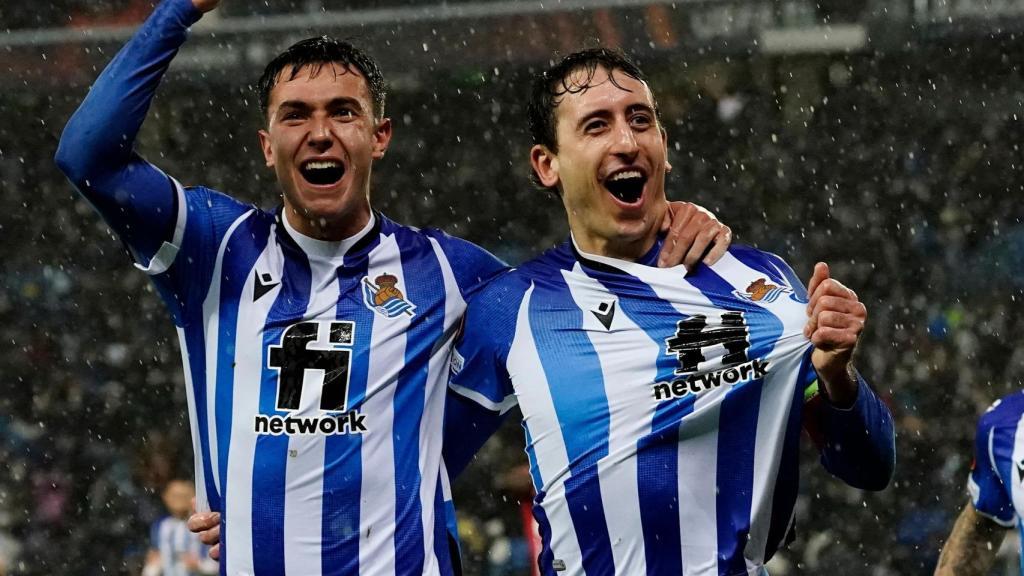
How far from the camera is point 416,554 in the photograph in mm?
3117

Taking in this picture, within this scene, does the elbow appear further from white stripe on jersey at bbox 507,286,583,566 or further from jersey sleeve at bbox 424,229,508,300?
white stripe on jersey at bbox 507,286,583,566

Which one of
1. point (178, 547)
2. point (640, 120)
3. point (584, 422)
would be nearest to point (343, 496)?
point (584, 422)

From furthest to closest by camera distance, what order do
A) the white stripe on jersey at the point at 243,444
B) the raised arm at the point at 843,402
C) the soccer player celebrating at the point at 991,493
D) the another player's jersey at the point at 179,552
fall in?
the another player's jersey at the point at 179,552
the white stripe on jersey at the point at 243,444
the soccer player celebrating at the point at 991,493
the raised arm at the point at 843,402

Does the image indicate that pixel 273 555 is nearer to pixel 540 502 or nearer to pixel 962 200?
pixel 540 502

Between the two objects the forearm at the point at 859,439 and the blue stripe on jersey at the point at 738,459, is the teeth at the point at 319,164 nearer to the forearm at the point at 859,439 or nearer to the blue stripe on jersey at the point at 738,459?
the blue stripe on jersey at the point at 738,459

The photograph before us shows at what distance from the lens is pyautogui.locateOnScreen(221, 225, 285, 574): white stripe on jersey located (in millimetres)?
3117

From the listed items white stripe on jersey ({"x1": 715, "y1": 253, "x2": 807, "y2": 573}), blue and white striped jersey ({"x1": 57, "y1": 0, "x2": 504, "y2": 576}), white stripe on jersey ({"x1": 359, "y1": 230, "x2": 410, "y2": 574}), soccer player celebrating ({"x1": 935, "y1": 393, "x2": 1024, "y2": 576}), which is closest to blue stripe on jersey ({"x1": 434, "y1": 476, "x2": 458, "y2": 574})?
blue and white striped jersey ({"x1": 57, "y1": 0, "x2": 504, "y2": 576})

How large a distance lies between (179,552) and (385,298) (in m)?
5.05

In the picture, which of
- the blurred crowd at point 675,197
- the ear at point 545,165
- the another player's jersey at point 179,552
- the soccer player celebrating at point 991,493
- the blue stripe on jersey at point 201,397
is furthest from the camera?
the blurred crowd at point 675,197

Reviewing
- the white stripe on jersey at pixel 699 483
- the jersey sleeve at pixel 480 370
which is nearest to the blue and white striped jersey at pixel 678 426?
the white stripe on jersey at pixel 699 483

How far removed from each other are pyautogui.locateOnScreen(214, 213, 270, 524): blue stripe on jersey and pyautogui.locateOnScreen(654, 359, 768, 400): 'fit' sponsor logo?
0.91 meters

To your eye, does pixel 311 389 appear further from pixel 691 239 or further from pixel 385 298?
pixel 691 239

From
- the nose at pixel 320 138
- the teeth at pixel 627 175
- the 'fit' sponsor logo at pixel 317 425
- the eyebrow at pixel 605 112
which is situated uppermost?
the eyebrow at pixel 605 112

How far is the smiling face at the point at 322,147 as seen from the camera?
126 inches
